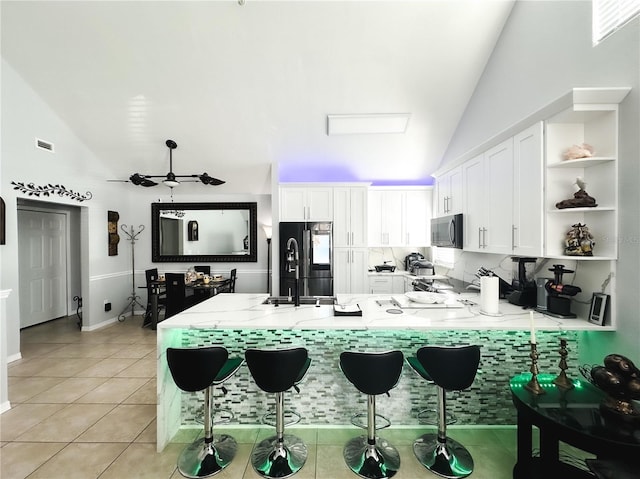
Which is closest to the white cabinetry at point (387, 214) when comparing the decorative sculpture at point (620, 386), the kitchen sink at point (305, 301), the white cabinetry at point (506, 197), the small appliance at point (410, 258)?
the small appliance at point (410, 258)

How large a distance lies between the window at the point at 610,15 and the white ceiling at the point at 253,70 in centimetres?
119

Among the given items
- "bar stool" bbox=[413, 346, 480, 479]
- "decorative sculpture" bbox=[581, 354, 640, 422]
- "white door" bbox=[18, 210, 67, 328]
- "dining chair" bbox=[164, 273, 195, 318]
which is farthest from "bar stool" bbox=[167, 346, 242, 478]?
"white door" bbox=[18, 210, 67, 328]

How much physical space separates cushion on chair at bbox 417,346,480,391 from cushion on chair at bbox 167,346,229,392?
1.29 meters

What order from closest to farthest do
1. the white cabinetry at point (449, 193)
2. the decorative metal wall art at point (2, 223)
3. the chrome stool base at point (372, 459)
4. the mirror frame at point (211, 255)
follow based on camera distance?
the chrome stool base at point (372, 459) → the decorative metal wall art at point (2, 223) → the white cabinetry at point (449, 193) → the mirror frame at point (211, 255)

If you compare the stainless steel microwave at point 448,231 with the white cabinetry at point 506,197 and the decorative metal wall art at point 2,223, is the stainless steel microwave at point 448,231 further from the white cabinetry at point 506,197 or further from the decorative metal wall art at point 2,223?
the decorative metal wall art at point 2,223

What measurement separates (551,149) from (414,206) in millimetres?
3075

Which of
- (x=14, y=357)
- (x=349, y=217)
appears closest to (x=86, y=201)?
(x=14, y=357)

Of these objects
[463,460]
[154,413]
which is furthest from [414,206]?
[154,413]

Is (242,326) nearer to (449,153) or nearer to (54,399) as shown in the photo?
(54,399)

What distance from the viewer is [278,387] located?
1769 millimetres

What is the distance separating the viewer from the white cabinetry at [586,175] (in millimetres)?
1892

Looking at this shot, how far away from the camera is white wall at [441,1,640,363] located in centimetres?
178

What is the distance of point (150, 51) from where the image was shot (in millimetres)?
3293

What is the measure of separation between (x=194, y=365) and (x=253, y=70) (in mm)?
3322
